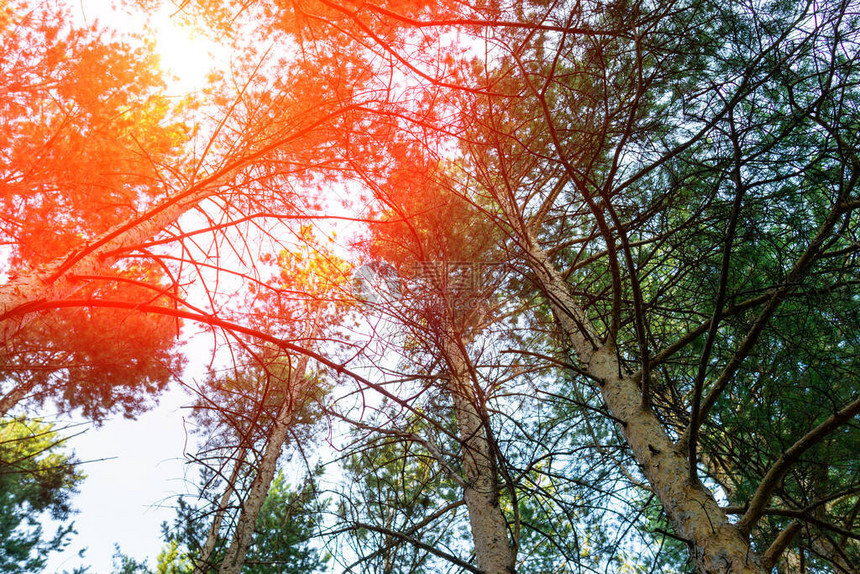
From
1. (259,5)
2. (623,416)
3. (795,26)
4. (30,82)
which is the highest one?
(30,82)

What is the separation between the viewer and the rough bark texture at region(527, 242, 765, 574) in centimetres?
189

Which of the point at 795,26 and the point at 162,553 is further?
the point at 162,553

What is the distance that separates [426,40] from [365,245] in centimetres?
144

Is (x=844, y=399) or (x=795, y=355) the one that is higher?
(x=844, y=399)

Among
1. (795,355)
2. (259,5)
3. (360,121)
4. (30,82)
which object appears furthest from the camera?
(30,82)

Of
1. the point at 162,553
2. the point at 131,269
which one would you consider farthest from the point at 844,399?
the point at 162,553

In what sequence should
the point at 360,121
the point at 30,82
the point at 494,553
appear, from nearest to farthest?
the point at 494,553, the point at 360,121, the point at 30,82

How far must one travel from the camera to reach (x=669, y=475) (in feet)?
7.53

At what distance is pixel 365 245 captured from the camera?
3.39 metres

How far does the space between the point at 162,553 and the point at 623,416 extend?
43.7 feet

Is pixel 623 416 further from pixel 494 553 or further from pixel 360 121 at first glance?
pixel 360 121

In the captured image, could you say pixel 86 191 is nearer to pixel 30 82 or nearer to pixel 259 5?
pixel 30 82

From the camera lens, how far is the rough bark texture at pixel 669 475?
74.4 inches

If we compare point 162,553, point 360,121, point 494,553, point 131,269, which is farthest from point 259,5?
point 162,553
